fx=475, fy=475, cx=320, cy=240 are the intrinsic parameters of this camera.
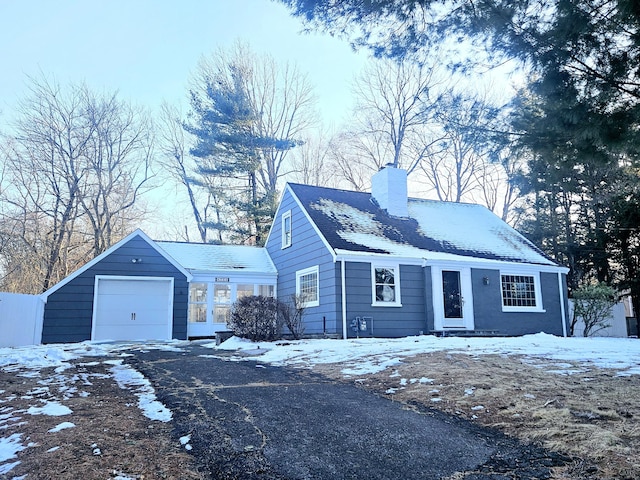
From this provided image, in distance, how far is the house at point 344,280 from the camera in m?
13.6

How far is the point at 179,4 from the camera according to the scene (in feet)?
38.0

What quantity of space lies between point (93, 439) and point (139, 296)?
1216 cm

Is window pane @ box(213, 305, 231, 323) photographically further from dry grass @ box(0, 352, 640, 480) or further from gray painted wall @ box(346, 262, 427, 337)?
dry grass @ box(0, 352, 640, 480)

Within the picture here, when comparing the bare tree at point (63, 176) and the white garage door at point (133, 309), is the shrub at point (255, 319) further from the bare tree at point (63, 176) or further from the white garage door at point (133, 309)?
the bare tree at point (63, 176)

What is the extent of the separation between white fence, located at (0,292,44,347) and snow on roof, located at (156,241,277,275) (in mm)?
4285

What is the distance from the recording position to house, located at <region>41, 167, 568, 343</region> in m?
13.6

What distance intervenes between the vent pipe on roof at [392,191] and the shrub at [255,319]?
727 centimetres

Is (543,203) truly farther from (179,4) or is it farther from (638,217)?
(179,4)

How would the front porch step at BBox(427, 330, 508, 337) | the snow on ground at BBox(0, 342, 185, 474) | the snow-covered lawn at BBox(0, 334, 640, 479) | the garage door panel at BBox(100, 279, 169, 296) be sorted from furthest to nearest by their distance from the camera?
the garage door panel at BBox(100, 279, 169, 296)
the front porch step at BBox(427, 330, 508, 337)
the snow-covered lawn at BBox(0, 334, 640, 479)
the snow on ground at BBox(0, 342, 185, 474)

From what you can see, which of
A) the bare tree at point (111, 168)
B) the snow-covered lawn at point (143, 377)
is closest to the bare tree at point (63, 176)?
the bare tree at point (111, 168)

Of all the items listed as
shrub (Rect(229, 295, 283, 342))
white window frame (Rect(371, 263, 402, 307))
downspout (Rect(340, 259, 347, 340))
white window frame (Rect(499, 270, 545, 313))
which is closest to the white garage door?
shrub (Rect(229, 295, 283, 342))

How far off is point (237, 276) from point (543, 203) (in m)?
16.4

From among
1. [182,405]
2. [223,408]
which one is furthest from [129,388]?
[223,408]

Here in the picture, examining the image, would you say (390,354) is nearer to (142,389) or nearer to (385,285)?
(142,389)
